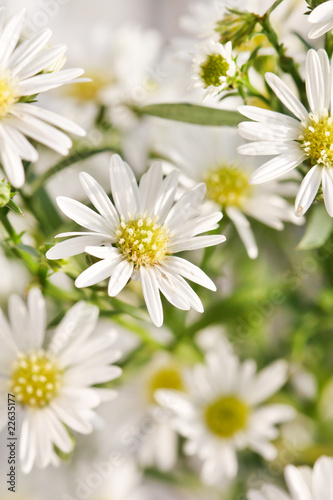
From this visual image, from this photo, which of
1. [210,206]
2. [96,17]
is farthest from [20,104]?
[96,17]

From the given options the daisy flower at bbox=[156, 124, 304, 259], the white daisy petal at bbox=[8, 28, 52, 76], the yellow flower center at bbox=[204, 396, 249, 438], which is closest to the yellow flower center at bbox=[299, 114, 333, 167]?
the daisy flower at bbox=[156, 124, 304, 259]

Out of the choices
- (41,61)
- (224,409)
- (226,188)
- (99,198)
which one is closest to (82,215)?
(99,198)

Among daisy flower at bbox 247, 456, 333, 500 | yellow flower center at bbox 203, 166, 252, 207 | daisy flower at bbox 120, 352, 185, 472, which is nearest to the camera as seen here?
daisy flower at bbox 247, 456, 333, 500

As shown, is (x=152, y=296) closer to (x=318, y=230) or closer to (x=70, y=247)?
(x=70, y=247)

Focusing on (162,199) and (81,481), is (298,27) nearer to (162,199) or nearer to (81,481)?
(162,199)

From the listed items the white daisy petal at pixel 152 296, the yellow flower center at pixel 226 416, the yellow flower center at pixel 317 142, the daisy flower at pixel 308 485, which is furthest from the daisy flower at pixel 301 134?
the yellow flower center at pixel 226 416

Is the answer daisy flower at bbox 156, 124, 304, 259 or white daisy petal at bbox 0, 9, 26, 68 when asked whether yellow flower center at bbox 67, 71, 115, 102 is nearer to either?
daisy flower at bbox 156, 124, 304, 259
